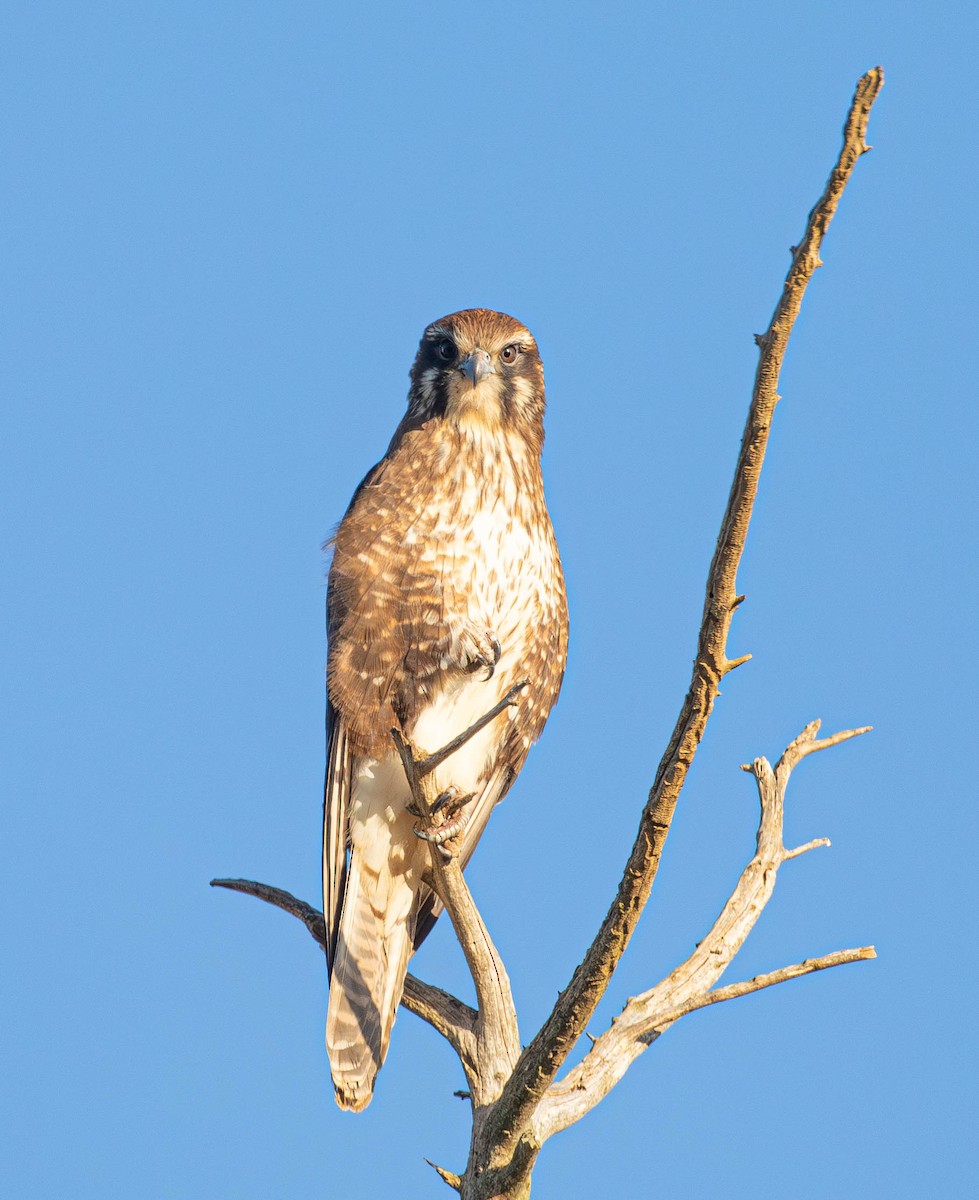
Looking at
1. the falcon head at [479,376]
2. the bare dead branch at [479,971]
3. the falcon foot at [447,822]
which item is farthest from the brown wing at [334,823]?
the falcon head at [479,376]

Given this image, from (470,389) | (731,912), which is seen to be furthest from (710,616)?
(470,389)

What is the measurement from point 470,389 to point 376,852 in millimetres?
1735

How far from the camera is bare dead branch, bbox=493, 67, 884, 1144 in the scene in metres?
2.69

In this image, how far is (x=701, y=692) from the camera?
319 cm

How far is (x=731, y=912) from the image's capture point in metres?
4.31

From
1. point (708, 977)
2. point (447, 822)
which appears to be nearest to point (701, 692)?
point (708, 977)

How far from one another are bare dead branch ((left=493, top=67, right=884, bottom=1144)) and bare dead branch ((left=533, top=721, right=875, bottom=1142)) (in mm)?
235

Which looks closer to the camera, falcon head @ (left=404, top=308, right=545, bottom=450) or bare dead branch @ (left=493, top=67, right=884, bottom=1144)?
bare dead branch @ (left=493, top=67, right=884, bottom=1144)

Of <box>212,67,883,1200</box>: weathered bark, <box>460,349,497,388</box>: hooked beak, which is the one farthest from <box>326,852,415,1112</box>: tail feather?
<box>460,349,497,388</box>: hooked beak

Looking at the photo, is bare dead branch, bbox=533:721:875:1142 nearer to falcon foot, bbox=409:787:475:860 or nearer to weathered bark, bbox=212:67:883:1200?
weathered bark, bbox=212:67:883:1200

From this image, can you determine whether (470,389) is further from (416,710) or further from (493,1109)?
(493,1109)

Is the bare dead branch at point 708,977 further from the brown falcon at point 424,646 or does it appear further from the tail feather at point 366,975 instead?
the tail feather at point 366,975

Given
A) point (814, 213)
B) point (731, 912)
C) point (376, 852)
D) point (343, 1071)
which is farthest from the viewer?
point (376, 852)

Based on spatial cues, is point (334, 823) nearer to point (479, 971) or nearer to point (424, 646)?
point (424, 646)
